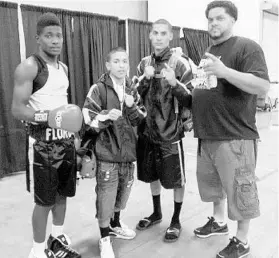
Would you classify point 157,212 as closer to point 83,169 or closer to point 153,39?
point 83,169

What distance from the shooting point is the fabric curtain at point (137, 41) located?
5320mm

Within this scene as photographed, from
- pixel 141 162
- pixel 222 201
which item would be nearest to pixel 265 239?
pixel 222 201

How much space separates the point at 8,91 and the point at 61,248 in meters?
2.36

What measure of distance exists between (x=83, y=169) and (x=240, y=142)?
0.97 meters

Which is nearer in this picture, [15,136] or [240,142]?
[240,142]

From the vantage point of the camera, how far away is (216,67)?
1745mm

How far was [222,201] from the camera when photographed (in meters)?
2.40

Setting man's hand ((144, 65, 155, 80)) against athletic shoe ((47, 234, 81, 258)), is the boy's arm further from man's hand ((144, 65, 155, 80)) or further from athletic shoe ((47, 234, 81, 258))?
athletic shoe ((47, 234, 81, 258))

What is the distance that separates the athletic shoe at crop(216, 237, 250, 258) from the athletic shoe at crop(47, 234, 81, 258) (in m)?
0.94

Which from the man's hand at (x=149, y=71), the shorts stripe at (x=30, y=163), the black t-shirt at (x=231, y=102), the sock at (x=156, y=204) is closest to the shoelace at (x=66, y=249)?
the shorts stripe at (x=30, y=163)

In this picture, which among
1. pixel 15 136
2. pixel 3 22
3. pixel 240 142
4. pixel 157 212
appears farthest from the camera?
pixel 15 136

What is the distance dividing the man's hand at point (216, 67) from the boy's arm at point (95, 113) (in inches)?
25.9

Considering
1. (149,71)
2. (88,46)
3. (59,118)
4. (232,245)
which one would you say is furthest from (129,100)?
(88,46)

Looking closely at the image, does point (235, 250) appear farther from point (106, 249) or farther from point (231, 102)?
point (231, 102)
